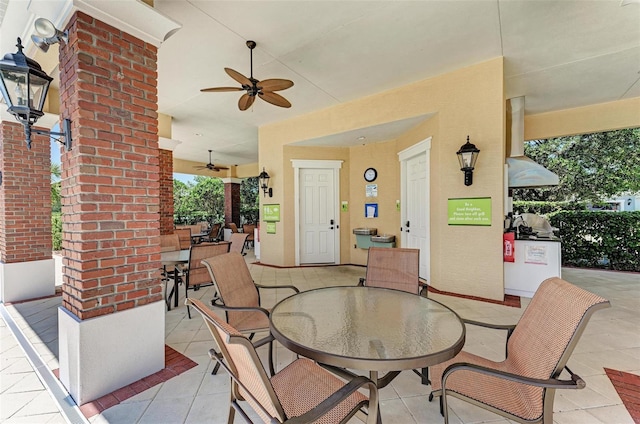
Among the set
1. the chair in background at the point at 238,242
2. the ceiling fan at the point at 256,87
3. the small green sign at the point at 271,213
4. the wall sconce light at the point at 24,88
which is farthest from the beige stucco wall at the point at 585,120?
the wall sconce light at the point at 24,88

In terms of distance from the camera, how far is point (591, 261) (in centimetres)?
560

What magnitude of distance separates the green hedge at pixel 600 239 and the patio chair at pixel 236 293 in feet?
21.5

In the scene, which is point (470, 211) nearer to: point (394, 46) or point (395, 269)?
point (395, 269)

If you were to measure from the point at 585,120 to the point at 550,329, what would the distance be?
18.9 feet

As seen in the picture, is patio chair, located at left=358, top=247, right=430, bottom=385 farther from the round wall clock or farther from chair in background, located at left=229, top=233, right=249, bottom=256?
the round wall clock

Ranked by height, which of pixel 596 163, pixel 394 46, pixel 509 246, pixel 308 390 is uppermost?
pixel 394 46

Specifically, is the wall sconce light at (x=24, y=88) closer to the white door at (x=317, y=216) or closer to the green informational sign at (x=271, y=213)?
the green informational sign at (x=271, y=213)

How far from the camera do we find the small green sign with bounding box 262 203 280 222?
5.86 meters

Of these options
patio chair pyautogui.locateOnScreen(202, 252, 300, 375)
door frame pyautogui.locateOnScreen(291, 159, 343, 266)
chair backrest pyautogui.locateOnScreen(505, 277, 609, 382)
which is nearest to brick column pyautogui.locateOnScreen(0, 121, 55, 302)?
patio chair pyautogui.locateOnScreen(202, 252, 300, 375)

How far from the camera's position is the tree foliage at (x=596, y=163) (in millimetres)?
6281

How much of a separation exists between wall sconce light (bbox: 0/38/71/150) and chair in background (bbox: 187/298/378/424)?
1836mm

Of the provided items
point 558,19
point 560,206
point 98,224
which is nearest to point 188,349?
point 98,224

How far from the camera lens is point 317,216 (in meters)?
6.07

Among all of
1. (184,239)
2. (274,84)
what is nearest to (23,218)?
(184,239)
